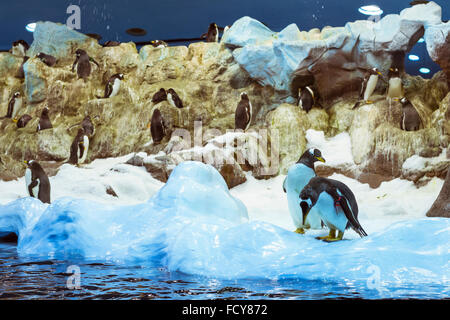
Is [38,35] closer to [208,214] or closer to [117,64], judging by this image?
[117,64]

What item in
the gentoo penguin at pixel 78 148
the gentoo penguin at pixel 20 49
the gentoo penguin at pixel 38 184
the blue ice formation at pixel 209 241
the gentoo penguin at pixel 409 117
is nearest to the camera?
the blue ice formation at pixel 209 241

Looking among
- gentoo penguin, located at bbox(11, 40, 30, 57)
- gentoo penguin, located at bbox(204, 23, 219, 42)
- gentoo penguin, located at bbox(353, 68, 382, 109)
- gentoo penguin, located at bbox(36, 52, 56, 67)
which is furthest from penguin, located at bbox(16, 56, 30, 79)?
gentoo penguin, located at bbox(353, 68, 382, 109)

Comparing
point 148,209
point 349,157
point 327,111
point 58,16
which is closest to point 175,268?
point 148,209

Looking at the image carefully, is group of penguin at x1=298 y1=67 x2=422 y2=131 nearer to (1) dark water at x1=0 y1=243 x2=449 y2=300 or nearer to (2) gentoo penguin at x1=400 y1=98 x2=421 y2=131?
(2) gentoo penguin at x1=400 y1=98 x2=421 y2=131

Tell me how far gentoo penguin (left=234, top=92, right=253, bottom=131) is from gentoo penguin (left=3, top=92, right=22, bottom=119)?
540 cm

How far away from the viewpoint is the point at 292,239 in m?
3.02

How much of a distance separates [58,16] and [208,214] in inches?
309

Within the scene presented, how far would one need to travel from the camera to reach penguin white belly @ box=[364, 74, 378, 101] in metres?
8.32

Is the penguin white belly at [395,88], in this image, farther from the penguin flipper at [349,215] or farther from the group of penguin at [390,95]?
the penguin flipper at [349,215]

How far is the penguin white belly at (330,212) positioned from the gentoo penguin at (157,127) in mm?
6419

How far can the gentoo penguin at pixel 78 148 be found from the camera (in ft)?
29.6

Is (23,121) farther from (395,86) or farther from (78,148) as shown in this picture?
(395,86)

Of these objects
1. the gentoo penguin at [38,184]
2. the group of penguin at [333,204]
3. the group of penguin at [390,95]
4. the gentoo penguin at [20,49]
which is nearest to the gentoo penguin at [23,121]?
the gentoo penguin at [20,49]

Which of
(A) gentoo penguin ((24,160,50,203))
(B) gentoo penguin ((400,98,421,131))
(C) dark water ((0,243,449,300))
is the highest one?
(B) gentoo penguin ((400,98,421,131))
